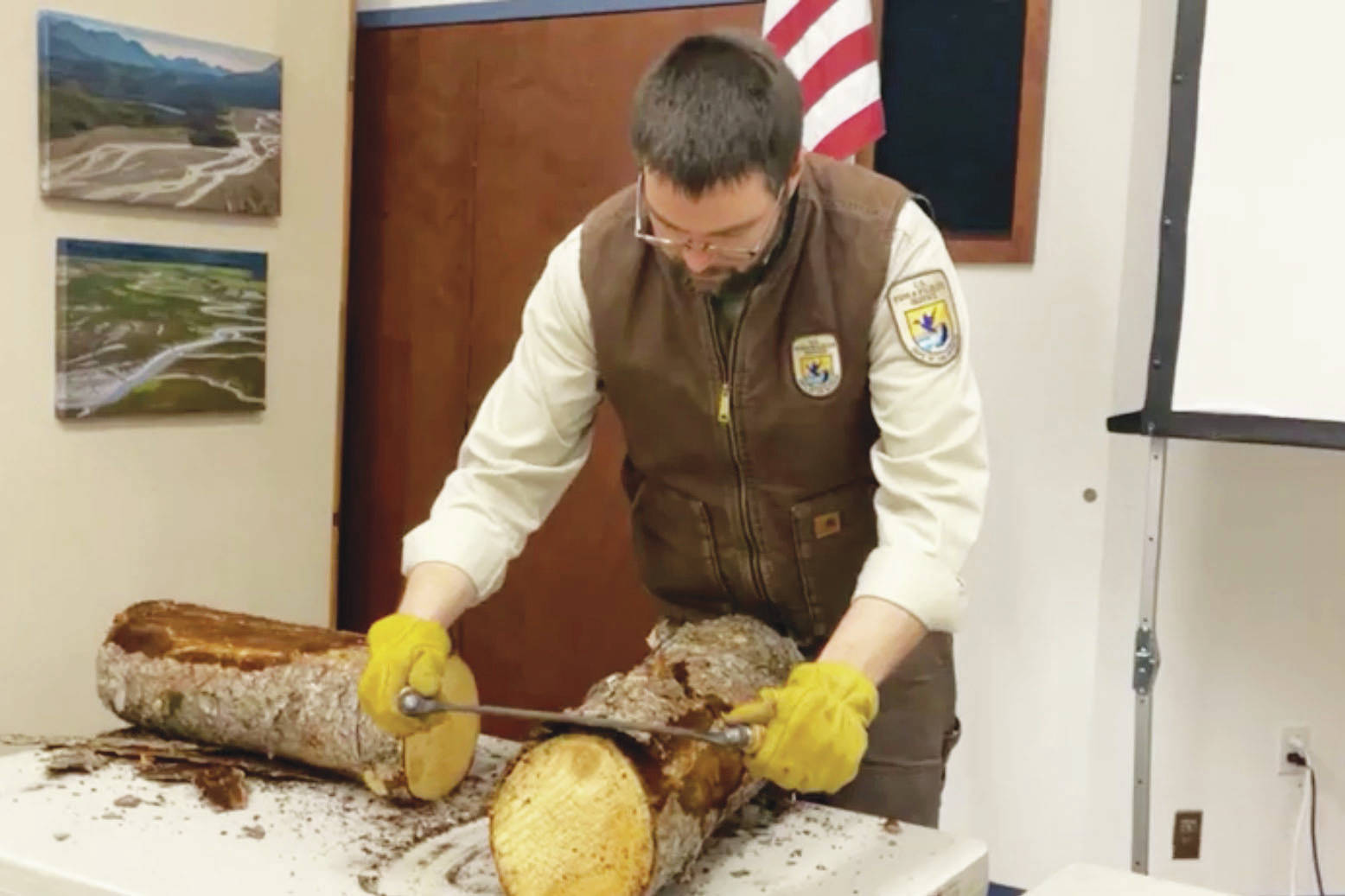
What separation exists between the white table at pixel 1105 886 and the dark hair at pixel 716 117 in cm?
73

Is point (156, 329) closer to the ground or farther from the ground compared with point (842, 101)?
closer to the ground

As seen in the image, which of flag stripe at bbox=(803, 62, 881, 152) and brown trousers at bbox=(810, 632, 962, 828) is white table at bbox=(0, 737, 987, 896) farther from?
flag stripe at bbox=(803, 62, 881, 152)

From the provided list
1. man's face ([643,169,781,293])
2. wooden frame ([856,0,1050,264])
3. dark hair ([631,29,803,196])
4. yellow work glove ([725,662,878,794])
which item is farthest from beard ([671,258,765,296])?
wooden frame ([856,0,1050,264])

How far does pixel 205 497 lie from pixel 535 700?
0.88 m

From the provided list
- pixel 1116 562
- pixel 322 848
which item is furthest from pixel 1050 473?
pixel 322 848

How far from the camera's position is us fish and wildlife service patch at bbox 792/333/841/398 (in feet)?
5.01

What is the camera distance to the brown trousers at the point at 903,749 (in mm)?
1716

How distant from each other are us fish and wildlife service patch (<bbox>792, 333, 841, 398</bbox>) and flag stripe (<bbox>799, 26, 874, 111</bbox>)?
1126 millimetres

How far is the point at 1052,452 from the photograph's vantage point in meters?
2.58

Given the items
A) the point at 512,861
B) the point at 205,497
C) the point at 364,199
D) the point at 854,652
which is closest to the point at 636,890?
the point at 512,861

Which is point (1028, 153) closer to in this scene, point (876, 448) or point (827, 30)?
point (827, 30)

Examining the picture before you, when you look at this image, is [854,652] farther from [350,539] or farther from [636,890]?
[350,539]

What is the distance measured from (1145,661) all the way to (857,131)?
1.07 meters

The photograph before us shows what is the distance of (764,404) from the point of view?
1544mm
